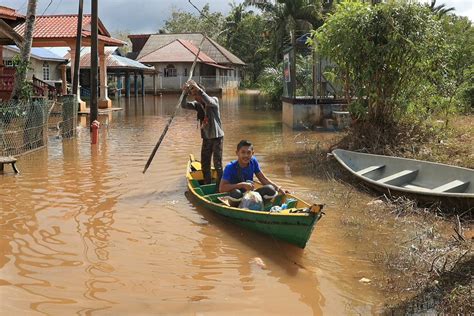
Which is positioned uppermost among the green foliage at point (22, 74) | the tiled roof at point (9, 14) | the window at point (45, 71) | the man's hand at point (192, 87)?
the tiled roof at point (9, 14)

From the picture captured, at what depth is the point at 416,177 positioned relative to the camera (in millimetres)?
9367

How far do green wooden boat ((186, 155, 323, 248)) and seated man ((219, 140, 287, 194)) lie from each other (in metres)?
0.24

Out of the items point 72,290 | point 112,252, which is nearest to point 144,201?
point 112,252

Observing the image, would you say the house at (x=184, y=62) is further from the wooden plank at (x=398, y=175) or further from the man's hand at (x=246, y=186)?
the man's hand at (x=246, y=186)

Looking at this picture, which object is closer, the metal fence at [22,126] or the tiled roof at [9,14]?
the metal fence at [22,126]

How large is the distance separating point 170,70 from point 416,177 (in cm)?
4463

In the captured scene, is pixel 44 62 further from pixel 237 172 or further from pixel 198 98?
pixel 237 172

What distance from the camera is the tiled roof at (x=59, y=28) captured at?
85.9 feet

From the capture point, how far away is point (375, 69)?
1229 centimetres

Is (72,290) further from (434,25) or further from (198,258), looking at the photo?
(434,25)

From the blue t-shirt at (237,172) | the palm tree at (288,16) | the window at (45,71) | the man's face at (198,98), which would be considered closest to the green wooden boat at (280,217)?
the blue t-shirt at (237,172)

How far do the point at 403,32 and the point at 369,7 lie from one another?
0.97m

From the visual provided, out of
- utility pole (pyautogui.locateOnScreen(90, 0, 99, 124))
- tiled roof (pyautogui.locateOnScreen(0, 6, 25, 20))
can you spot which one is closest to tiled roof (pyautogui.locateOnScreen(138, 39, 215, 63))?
utility pole (pyautogui.locateOnScreen(90, 0, 99, 124))

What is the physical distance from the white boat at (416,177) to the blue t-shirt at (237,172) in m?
2.24
